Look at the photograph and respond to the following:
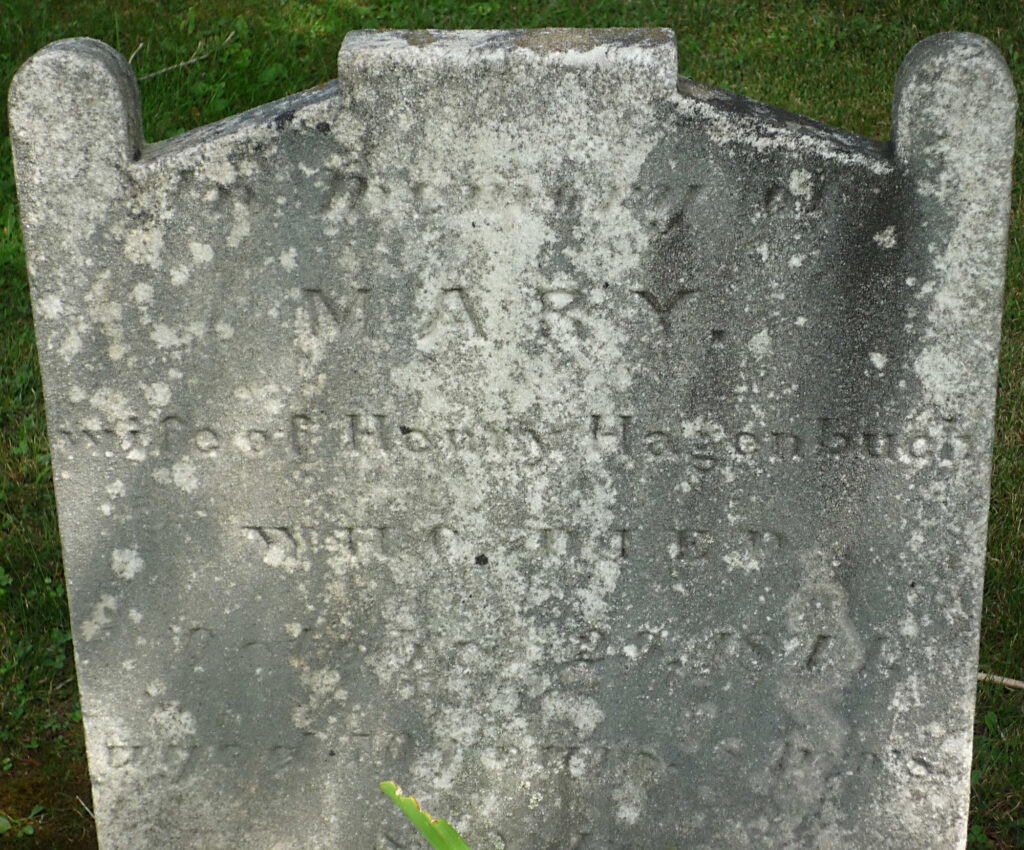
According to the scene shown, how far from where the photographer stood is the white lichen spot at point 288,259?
198cm

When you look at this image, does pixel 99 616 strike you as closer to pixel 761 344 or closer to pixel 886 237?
pixel 761 344

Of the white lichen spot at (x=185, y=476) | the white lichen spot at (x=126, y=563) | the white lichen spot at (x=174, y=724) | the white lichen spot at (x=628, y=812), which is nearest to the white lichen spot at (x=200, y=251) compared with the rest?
the white lichen spot at (x=185, y=476)

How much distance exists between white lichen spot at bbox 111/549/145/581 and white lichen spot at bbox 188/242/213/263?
613mm

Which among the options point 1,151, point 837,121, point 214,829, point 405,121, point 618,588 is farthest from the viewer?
point 837,121

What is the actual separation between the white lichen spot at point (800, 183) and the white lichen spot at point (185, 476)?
3.97 feet

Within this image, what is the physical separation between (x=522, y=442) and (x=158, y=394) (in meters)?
0.68

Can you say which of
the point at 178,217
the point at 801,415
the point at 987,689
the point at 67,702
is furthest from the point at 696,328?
the point at 67,702

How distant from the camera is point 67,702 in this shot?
3193 millimetres

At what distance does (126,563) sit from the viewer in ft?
7.26

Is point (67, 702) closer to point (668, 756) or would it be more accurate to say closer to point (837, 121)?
point (668, 756)

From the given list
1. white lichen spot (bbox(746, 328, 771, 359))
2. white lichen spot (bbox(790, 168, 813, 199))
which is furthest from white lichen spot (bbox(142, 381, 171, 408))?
white lichen spot (bbox(790, 168, 813, 199))

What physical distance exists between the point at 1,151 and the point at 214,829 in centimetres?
366

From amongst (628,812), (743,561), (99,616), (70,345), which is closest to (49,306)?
(70,345)

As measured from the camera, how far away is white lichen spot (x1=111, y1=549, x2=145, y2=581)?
221 centimetres
